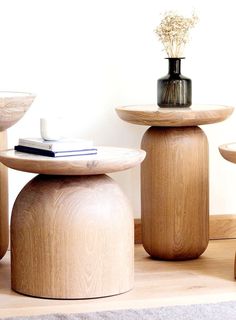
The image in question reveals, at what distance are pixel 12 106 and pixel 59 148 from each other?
29cm

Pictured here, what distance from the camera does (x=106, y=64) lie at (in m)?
3.59

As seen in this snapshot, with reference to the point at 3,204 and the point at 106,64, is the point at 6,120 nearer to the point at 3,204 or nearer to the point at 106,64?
the point at 3,204

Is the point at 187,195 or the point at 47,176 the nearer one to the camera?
the point at 47,176

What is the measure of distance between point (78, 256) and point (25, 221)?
0.68 ft

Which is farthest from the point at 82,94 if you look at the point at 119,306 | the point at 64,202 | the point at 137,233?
the point at 119,306

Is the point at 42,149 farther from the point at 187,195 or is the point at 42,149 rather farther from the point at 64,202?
the point at 187,195

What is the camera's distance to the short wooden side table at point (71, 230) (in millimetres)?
2773

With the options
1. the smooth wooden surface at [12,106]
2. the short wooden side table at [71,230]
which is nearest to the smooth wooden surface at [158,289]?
the short wooden side table at [71,230]

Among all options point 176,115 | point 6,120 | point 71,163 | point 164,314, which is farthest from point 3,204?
point 164,314

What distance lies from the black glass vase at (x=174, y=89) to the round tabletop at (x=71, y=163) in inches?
21.4

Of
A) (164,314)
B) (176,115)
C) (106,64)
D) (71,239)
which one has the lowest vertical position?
(164,314)

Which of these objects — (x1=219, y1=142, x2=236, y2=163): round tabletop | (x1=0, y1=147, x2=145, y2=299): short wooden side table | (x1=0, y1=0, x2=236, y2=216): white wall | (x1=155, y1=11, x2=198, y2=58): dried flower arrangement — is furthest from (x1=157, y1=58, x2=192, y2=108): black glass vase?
(x1=0, y1=147, x2=145, y2=299): short wooden side table

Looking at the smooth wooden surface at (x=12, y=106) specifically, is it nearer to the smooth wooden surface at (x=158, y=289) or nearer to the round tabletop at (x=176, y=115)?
the round tabletop at (x=176, y=115)

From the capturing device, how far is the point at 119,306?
2752 millimetres
